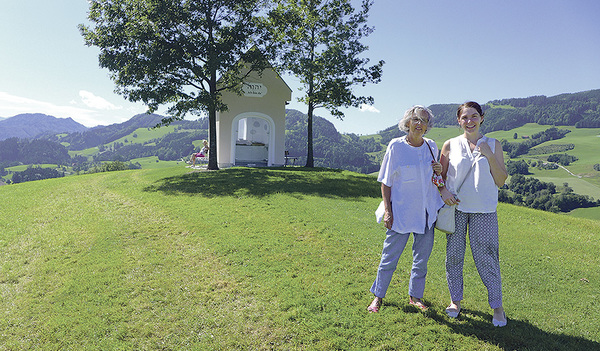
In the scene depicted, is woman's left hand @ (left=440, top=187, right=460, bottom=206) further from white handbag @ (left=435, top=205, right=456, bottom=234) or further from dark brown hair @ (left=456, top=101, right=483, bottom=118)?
dark brown hair @ (left=456, top=101, right=483, bottom=118)

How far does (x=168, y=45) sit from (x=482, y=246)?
2065 centimetres

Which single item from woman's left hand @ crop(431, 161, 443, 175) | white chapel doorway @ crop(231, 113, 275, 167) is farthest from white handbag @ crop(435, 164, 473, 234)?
white chapel doorway @ crop(231, 113, 275, 167)

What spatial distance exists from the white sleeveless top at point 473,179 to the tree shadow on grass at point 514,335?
173 centimetres

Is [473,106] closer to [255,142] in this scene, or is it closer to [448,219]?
[448,219]

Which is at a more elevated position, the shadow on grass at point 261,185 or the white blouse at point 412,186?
the white blouse at point 412,186

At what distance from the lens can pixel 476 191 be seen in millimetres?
4391

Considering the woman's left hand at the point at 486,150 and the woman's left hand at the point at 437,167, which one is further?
the woman's left hand at the point at 437,167

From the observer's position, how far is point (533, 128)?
192125mm

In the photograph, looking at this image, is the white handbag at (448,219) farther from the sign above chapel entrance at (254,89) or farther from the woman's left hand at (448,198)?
the sign above chapel entrance at (254,89)

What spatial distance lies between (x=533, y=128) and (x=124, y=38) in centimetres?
22446

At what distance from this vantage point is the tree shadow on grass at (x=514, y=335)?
445 centimetres

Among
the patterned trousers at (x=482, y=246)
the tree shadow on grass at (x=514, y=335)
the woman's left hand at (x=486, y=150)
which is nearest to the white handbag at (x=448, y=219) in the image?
the patterned trousers at (x=482, y=246)

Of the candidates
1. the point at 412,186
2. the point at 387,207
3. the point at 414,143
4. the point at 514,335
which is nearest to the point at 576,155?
the point at 514,335

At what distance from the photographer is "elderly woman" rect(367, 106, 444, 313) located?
4562mm
